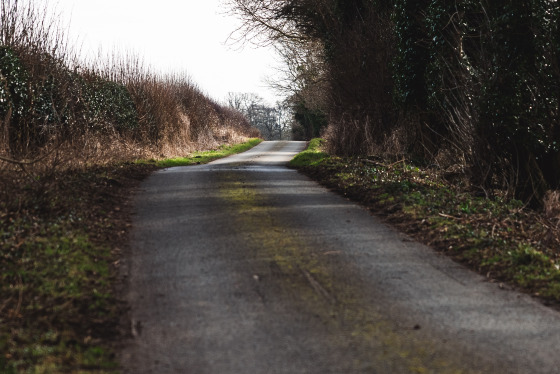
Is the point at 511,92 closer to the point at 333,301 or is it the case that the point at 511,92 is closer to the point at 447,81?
the point at 447,81

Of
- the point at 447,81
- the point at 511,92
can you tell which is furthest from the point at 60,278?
the point at 447,81

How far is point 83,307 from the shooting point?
589 cm

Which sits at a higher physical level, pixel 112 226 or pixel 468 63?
pixel 468 63

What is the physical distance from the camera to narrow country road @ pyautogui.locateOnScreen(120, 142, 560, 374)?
4.82 m

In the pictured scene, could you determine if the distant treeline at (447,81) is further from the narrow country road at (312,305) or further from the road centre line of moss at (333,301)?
the road centre line of moss at (333,301)

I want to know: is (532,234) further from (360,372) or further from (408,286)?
(360,372)

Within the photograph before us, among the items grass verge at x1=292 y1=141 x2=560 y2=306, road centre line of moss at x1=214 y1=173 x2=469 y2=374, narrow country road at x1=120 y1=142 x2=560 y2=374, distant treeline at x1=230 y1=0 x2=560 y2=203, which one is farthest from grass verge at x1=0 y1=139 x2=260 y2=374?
distant treeline at x1=230 y1=0 x2=560 y2=203

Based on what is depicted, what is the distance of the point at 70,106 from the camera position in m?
17.5

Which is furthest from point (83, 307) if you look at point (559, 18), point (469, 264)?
point (559, 18)

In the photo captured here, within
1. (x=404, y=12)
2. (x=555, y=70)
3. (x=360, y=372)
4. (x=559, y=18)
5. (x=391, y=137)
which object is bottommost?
(x=360, y=372)

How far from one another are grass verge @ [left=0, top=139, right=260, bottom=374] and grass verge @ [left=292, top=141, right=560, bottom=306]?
4.57m

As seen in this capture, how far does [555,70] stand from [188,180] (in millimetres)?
8565

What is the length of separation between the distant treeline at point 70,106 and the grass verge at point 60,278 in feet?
3.30

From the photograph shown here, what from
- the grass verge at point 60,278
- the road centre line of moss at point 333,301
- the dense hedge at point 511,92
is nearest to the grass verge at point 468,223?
the dense hedge at point 511,92
